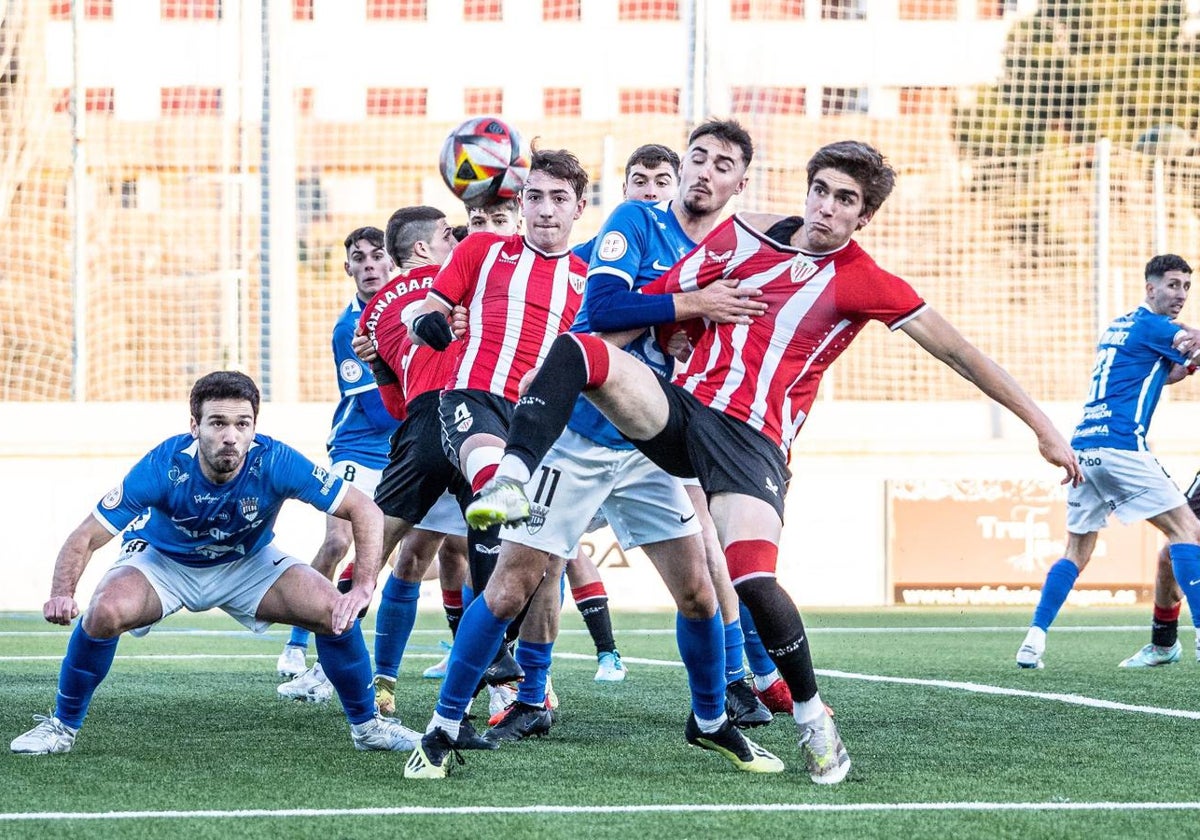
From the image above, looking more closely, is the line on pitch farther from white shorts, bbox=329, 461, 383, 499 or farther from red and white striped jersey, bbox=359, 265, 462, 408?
red and white striped jersey, bbox=359, 265, 462, 408

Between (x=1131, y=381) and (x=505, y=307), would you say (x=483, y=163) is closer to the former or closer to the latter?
(x=505, y=307)

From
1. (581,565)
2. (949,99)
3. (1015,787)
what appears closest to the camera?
(1015,787)

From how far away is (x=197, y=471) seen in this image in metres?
5.50

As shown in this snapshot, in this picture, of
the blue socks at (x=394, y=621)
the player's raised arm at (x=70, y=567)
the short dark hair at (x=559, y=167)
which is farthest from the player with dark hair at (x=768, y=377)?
the blue socks at (x=394, y=621)

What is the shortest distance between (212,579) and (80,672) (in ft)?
1.68

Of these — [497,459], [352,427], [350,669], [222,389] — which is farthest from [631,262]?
[352,427]

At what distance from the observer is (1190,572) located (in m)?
9.14

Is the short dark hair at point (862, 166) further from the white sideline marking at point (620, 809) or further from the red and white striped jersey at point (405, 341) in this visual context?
the red and white striped jersey at point (405, 341)

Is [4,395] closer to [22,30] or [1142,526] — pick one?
[22,30]

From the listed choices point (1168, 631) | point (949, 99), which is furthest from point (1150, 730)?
point (949, 99)

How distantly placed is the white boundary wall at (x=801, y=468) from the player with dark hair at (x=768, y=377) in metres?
8.94

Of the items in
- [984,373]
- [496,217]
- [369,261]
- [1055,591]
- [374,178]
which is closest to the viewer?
[984,373]

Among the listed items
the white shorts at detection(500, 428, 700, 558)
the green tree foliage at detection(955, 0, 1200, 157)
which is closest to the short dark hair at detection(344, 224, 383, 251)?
the white shorts at detection(500, 428, 700, 558)

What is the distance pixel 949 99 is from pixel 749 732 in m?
15.1
